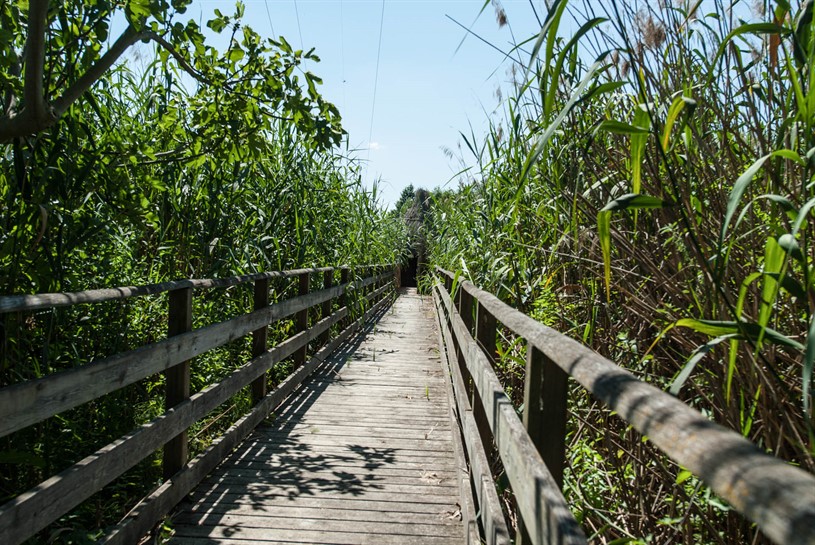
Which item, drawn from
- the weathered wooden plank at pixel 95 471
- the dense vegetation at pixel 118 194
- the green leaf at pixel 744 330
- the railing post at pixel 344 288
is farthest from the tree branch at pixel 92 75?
the railing post at pixel 344 288

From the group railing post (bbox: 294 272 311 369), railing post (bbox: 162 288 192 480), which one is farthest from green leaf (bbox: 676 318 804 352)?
railing post (bbox: 294 272 311 369)

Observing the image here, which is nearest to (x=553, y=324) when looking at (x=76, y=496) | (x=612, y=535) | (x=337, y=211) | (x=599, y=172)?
(x=599, y=172)

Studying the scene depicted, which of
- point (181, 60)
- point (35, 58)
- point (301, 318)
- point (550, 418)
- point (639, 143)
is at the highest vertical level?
point (181, 60)

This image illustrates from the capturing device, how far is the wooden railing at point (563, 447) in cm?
57

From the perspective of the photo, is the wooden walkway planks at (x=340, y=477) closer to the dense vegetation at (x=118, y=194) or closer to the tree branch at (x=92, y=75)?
the dense vegetation at (x=118, y=194)

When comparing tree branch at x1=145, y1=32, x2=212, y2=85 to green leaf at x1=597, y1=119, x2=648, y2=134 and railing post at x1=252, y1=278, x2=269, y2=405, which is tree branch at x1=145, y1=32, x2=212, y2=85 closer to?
railing post at x1=252, y1=278, x2=269, y2=405

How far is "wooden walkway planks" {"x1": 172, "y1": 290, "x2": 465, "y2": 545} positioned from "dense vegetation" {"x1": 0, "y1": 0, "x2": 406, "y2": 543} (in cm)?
36

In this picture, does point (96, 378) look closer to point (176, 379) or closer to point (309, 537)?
point (176, 379)

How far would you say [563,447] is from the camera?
5.13 ft

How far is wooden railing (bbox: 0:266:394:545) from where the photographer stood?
6.06ft

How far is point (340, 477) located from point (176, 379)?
44.4 inches

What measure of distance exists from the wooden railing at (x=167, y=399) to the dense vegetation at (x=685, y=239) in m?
1.48

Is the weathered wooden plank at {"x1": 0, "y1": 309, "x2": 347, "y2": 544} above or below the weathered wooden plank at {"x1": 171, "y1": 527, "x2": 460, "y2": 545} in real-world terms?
above

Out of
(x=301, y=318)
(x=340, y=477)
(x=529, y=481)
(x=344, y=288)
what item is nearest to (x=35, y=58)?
(x=529, y=481)
